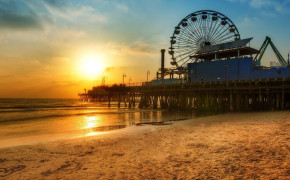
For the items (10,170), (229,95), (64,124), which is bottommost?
(64,124)

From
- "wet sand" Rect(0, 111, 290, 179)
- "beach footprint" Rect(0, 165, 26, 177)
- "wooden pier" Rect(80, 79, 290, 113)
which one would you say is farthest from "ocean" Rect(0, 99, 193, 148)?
"wooden pier" Rect(80, 79, 290, 113)

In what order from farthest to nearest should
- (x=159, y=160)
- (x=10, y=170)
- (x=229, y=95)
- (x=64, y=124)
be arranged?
(x=229, y=95)
(x=64, y=124)
(x=159, y=160)
(x=10, y=170)

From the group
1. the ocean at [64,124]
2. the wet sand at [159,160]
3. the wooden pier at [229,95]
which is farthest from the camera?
the wooden pier at [229,95]

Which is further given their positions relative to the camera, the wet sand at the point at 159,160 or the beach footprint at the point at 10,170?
the beach footprint at the point at 10,170

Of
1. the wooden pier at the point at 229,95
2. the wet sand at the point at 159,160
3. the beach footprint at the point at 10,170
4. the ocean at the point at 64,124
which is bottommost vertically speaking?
the ocean at the point at 64,124

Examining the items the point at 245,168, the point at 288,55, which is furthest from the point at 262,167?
the point at 288,55

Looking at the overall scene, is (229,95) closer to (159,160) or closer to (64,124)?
(64,124)

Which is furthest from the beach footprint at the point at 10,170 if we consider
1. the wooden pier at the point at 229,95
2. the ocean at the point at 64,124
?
the wooden pier at the point at 229,95

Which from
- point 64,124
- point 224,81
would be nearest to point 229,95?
point 224,81

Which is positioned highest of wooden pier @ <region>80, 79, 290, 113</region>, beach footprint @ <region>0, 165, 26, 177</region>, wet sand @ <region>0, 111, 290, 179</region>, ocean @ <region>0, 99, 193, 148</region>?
wooden pier @ <region>80, 79, 290, 113</region>

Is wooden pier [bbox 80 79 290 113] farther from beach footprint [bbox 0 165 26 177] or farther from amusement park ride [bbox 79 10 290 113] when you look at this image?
beach footprint [bbox 0 165 26 177]

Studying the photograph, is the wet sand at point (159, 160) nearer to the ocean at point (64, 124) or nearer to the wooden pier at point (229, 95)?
the ocean at point (64, 124)

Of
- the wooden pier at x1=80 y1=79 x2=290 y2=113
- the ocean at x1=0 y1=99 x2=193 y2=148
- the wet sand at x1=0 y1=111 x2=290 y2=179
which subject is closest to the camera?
the wet sand at x1=0 y1=111 x2=290 y2=179

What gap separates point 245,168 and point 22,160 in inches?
305
